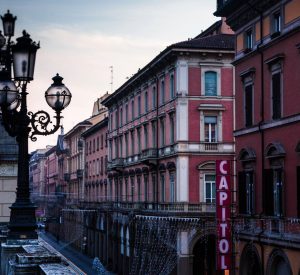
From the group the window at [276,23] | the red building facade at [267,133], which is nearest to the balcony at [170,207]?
the red building facade at [267,133]

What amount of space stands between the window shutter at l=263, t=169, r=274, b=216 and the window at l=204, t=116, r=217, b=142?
646 inches

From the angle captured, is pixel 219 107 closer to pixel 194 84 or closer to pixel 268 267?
pixel 194 84

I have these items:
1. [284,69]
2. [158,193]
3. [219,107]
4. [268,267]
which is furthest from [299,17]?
[158,193]

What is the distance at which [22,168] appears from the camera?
1099cm

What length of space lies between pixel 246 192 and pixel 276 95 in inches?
194

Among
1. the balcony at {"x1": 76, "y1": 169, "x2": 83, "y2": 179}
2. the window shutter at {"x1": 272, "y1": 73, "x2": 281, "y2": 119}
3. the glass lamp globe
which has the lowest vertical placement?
the glass lamp globe

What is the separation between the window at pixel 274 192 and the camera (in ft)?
85.9

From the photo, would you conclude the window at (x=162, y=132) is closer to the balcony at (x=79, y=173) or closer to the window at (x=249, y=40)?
the window at (x=249, y=40)

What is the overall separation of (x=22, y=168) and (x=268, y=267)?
57.6 feet

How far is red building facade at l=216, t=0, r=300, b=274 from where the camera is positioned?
2500 centimetres

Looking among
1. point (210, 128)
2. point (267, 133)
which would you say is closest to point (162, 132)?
point (210, 128)

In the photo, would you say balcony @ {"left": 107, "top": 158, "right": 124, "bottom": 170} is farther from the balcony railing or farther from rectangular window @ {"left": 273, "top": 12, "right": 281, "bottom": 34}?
rectangular window @ {"left": 273, "top": 12, "right": 281, "bottom": 34}

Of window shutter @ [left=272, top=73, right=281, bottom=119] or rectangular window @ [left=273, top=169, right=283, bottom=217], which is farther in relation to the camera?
window shutter @ [left=272, top=73, right=281, bottom=119]

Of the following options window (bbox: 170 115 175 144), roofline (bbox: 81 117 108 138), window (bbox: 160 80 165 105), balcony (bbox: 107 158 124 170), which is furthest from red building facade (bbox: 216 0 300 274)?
roofline (bbox: 81 117 108 138)
